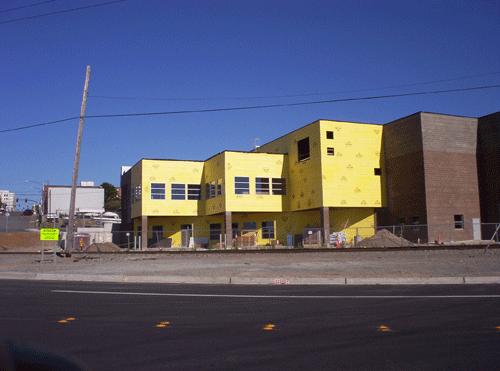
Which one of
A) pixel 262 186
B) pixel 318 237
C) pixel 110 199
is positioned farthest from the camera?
pixel 110 199

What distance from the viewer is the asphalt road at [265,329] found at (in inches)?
183

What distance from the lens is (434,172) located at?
114ft

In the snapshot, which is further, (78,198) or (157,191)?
(78,198)

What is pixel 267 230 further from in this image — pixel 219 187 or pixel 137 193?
pixel 137 193

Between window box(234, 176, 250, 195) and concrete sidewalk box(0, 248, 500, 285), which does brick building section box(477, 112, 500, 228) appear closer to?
window box(234, 176, 250, 195)

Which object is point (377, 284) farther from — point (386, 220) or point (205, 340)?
point (386, 220)

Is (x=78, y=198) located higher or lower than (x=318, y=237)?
higher

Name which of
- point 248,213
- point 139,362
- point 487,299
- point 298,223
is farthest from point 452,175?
point 139,362

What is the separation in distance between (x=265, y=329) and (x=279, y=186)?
1390 inches

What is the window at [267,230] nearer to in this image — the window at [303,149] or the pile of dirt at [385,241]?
the window at [303,149]

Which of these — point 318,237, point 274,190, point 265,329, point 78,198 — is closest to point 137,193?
point 274,190

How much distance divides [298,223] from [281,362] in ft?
124

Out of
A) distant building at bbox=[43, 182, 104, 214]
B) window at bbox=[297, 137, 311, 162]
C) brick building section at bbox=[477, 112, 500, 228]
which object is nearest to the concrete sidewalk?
brick building section at bbox=[477, 112, 500, 228]

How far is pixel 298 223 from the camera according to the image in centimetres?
4203
